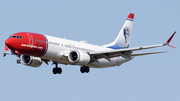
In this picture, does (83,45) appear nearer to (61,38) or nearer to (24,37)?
(61,38)

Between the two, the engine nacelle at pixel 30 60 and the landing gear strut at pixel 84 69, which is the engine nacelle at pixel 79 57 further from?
the engine nacelle at pixel 30 60

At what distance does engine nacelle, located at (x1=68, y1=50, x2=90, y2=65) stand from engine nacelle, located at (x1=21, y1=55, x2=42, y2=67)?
19.9ft

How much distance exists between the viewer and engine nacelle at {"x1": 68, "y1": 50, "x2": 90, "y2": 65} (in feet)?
173

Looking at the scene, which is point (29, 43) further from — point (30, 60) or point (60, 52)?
point (30, 60)

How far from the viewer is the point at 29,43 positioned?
50562 mm

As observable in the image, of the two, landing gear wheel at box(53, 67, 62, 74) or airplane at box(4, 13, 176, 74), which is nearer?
airplane at box(4, 13, 176, 74)

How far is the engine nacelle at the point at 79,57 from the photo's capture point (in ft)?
173

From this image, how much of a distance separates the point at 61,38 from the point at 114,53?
7411 mm

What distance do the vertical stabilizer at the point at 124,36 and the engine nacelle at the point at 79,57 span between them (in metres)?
11.4

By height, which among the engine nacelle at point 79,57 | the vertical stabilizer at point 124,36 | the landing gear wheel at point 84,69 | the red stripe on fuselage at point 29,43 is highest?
the vertical stabilizer at point 124,36

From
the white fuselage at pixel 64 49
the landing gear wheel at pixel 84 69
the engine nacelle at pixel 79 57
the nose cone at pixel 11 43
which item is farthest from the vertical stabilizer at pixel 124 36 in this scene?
the nose cone at pixel 11 43

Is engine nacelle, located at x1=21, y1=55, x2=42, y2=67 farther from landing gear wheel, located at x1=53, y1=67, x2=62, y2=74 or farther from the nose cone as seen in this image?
the nose cone

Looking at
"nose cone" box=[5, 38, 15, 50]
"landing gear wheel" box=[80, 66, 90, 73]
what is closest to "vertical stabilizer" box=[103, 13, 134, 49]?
"landing gear wheel" box=[80, 66, 90, 73]

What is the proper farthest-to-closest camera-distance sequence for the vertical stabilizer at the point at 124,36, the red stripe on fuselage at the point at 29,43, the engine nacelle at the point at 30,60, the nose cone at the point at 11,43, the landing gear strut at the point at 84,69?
1. the vertical stabilizer at the point at 124,36
2. the engine nacelle at the point at 30,60
3. the landing gear strut at the point at 84,69
4. the red stripe on fuselage at the point at 29,43
5. the nose cone at the point at 11,43
